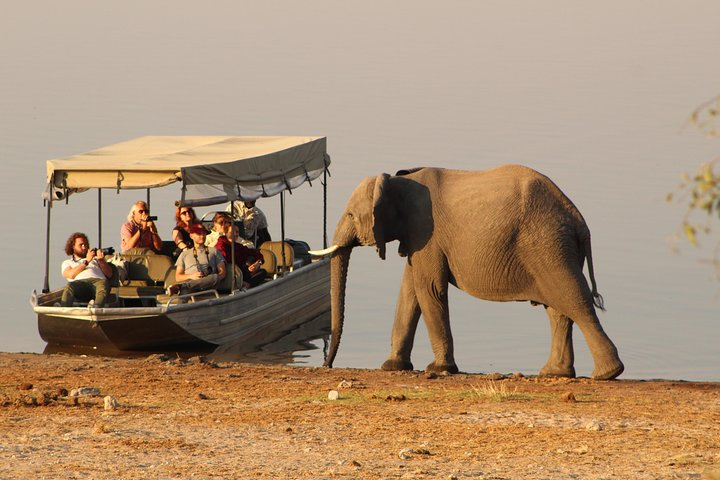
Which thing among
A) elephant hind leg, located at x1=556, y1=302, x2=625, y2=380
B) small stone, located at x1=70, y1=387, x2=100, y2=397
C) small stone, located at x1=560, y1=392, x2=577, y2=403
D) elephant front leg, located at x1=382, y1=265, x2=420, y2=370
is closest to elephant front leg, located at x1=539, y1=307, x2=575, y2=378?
elephant hind leg, located at x1=556, y1=302, x2=625, y2=380

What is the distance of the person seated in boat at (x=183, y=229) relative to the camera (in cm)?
2168

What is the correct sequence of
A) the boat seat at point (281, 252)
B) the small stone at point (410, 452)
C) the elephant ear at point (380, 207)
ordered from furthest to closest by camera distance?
the boat seat at point (281, 252)
the elephant ear at point (380, 207)
the small stone at point (410, 452)

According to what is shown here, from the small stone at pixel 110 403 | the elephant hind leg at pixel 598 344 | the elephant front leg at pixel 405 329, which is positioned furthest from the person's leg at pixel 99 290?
the elephant hind leg at pixel 598 344

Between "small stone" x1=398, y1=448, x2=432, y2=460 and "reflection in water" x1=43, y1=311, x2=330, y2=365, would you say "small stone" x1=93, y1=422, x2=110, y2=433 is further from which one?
"reflection in water" x1=43, y1=311, x2=330, y2=365

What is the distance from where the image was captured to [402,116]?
52.2 metres

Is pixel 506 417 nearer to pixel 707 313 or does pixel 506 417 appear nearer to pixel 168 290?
pixel 168 290

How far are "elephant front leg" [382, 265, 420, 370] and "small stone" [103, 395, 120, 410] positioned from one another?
4661 millimetres

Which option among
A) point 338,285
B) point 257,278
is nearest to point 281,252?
point 257,278

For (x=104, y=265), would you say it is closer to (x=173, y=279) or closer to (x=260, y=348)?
(x=173, y=279)

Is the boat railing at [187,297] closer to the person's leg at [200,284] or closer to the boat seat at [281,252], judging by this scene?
the person's leg at [200,284]

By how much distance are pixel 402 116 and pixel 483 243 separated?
34856mm

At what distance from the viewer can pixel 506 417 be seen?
1394cm

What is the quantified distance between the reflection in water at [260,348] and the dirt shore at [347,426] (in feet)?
11.0

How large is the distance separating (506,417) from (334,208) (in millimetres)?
21223
